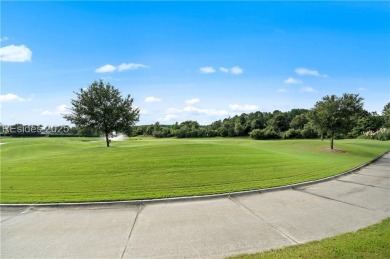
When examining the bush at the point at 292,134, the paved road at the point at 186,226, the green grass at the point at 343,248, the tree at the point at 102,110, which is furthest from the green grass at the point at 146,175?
the bush at the point at 292,134

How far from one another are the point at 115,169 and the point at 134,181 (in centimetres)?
223

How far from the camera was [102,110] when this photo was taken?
26.6 m

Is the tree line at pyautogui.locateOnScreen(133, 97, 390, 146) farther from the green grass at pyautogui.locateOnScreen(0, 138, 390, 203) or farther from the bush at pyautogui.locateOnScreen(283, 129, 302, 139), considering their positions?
the green grass at pyautogui.locateOnScreen(0, 138, 390, 203)

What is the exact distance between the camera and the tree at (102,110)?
26.2 meters

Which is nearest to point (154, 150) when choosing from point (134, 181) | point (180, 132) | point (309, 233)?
point (134, 181)

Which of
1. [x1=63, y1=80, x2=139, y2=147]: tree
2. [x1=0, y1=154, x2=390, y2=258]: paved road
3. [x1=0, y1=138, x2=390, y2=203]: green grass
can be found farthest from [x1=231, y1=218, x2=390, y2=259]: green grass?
[x1=63, y1=80, x2=139, y2=147]: tree

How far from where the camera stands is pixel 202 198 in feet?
30.2

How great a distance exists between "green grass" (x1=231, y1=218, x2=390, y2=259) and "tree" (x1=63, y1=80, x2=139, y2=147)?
23945 mm

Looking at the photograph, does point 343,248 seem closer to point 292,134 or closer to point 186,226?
point 186,226

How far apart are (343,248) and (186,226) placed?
354 centimetres

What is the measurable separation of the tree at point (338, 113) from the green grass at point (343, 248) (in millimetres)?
24945

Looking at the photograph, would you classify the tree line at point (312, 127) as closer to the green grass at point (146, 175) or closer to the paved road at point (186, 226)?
the green grass at point (146, 175)

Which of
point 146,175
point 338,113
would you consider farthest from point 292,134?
point 146,175

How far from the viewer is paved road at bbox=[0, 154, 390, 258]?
5465 millimetres
